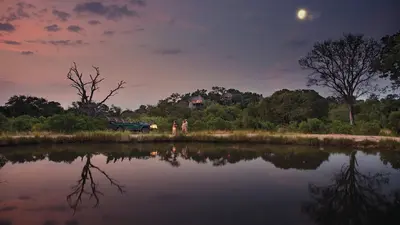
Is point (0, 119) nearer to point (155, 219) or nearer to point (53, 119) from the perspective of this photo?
point (53, 119)

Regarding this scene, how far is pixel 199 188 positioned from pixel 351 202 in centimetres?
348

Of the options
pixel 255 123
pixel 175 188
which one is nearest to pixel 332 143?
pixel 255 123

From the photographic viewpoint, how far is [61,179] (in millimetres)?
9836

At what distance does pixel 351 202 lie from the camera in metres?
7.55

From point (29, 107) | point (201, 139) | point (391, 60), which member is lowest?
point (201, 139)

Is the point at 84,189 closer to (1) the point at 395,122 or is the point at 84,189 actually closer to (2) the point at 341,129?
(1) the point at 395,122

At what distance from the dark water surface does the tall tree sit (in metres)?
10.6

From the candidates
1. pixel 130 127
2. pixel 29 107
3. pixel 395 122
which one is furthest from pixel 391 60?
pixel 29 107

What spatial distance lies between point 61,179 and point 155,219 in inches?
185

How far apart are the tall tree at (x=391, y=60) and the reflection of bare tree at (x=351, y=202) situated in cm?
1500

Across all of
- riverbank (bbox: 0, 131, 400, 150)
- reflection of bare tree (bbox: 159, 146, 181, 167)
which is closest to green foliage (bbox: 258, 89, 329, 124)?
riverbank (bbox: 0, 131, 400, 150)

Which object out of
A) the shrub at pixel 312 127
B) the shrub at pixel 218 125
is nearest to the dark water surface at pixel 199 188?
the shrub at pixel 312 127

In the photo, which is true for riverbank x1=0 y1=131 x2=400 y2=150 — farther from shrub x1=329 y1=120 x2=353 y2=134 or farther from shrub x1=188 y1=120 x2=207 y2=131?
shrub x1=188 y1=120 x2=207 y2=131

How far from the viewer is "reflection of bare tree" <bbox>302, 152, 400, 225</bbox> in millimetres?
6441
